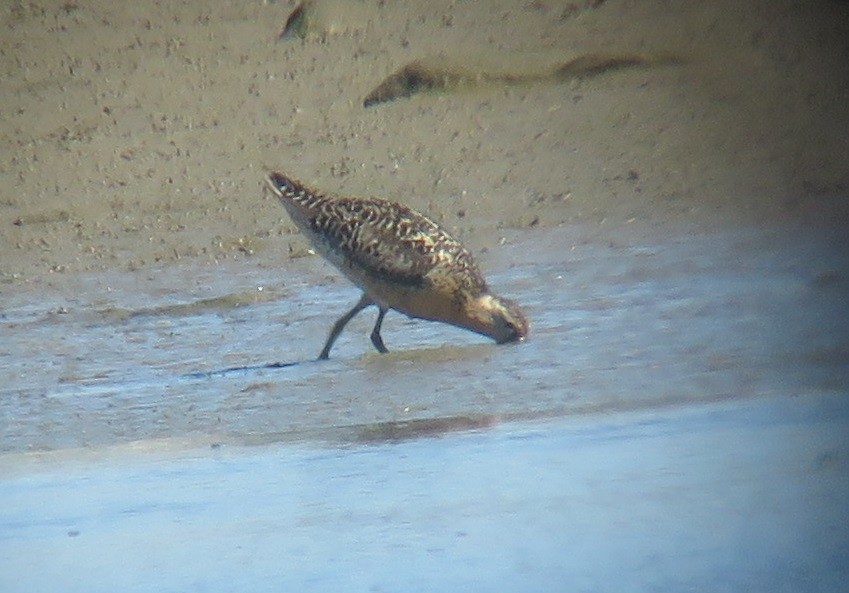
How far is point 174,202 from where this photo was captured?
10.7 meters

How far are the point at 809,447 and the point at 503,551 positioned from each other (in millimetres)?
1260

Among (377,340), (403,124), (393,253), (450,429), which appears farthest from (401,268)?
(403,124)

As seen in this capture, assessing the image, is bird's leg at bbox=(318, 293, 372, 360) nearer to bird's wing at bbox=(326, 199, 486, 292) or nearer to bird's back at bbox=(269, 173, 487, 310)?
bird's back at bbox=(269, 173, 487, 310)

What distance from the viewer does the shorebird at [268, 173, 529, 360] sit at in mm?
7914

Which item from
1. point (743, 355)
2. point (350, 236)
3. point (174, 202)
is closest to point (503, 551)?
point (743, 355)

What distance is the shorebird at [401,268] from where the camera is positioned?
26.0 feet

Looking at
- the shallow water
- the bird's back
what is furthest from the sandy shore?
the bird's back

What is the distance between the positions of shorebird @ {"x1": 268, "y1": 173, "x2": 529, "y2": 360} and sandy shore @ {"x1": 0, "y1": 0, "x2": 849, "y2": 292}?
5.31 feet

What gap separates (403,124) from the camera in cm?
1127

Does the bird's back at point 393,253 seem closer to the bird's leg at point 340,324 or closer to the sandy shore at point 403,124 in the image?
the bird's leg at point 340,324

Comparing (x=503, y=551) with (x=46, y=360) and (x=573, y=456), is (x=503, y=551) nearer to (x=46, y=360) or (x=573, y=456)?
(x=573, y=456)

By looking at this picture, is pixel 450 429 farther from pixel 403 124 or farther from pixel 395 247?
pixel 403 124

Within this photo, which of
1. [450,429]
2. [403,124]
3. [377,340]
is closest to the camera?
[450,429]

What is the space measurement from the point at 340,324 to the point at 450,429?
147 cm
